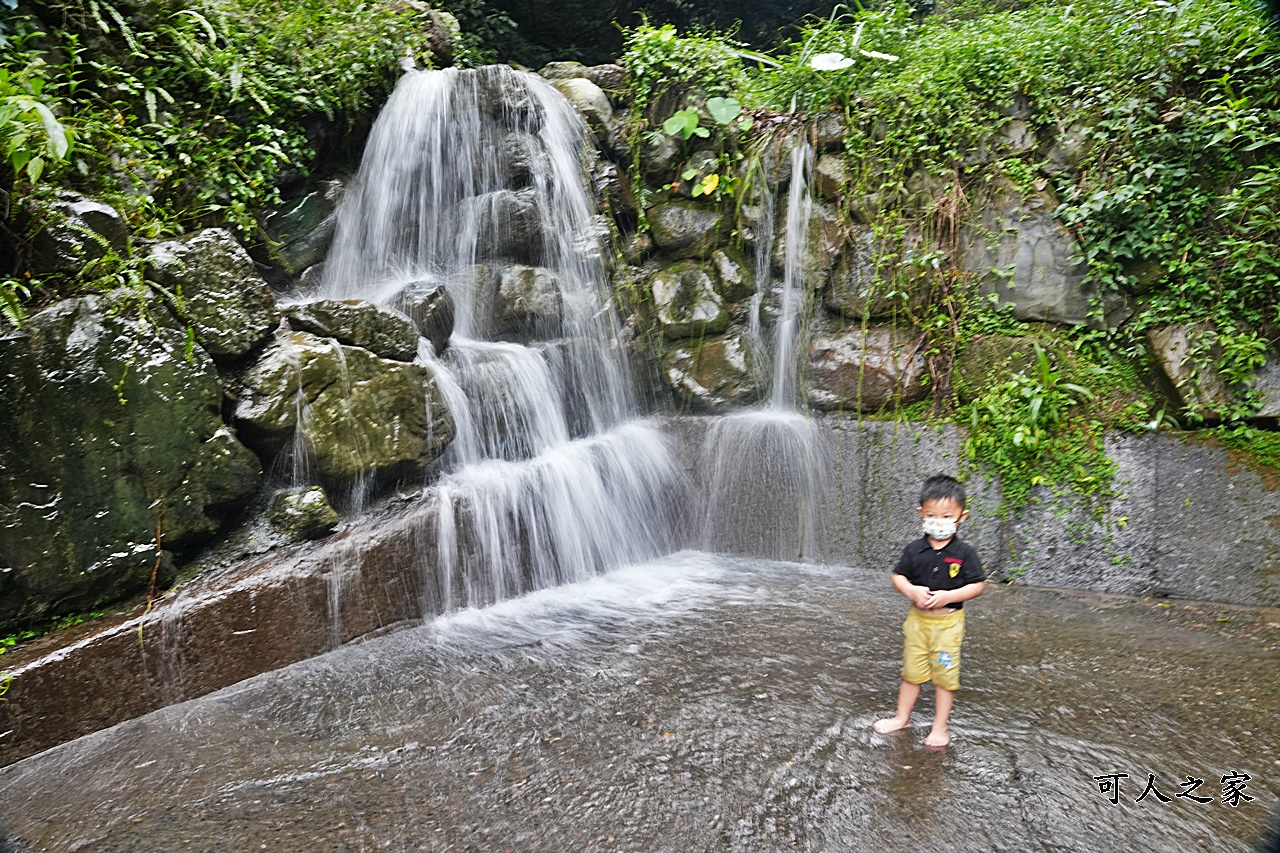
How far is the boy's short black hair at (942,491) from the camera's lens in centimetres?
273

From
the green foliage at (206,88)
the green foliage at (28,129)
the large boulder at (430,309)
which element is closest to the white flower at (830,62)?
the large boulder at (430,309)

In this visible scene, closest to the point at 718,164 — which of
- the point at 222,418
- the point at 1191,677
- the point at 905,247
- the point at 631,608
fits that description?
the point at 905,247

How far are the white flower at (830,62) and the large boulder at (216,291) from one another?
16.1ft

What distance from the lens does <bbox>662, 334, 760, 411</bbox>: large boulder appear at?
253 inches

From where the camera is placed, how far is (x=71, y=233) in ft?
12.0

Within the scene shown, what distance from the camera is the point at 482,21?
10.5m

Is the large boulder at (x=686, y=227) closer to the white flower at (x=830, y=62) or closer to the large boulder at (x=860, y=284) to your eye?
the large boulder at (x=860, y=284)

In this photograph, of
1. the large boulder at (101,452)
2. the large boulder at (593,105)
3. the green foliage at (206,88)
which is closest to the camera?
the large boulder at (101,452)

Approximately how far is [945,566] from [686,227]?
192 inches

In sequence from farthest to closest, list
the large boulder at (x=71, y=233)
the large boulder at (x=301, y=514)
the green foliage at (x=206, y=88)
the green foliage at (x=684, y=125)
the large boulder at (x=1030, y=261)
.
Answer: the green foliage at (x=684, y=125), the large boulder at (x=1030, y=261), the green foliage at (x=206, y=88), the large boulder at (x=301, y=514), the large boulder at (x=71, y=233)

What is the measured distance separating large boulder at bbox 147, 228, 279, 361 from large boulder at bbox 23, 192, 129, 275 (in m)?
0.23

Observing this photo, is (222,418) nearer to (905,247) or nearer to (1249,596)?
(905,247)

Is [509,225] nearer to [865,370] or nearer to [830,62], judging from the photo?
[830,62]

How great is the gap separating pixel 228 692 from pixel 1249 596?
224 inches
